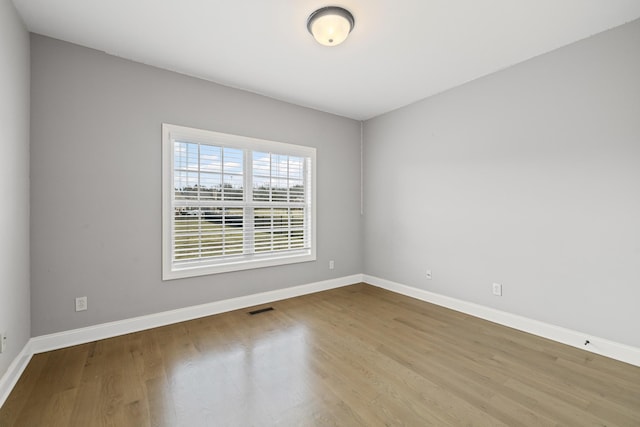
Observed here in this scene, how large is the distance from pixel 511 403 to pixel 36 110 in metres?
4.12

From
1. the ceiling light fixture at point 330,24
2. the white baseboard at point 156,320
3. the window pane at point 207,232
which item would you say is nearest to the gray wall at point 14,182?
the white baseboard at point 156,320

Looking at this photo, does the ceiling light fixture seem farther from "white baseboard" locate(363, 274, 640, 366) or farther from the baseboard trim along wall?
"white baseboard" locate(363, 274, 640, 366)

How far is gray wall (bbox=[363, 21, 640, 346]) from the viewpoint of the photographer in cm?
229

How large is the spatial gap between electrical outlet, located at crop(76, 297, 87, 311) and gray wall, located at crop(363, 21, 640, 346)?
3.59 meters

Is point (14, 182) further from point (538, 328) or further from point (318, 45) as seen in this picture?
point (538, 328)

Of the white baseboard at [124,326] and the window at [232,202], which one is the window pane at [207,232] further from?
the white baseboard at [124,326]

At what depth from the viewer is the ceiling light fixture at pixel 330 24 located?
206cm

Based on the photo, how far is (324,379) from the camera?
201 centimetres

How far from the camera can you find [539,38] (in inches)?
95.8

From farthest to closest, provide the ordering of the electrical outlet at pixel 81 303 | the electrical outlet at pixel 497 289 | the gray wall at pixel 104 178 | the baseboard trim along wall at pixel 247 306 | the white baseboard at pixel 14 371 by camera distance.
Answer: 1. the electrical outlet at pixel 497 289
2. the electrical outlet at pixel 81 303
3. the gray wall at pixel 104 178
4. the baseboard trim along wall at pixel 247 306
5. the white baseboard at pixel 14 371

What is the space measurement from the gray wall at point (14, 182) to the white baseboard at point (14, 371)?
5 centimetres

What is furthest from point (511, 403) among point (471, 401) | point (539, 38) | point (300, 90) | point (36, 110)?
point (36, 110)

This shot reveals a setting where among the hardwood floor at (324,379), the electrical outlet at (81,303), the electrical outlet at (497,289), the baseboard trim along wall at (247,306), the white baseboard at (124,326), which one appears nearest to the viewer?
the hardwood floor at (324,379)

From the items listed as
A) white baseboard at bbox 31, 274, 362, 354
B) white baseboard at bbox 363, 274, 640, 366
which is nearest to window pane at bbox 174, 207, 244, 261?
white baseboard at bbox 31, 274, 362, 354
